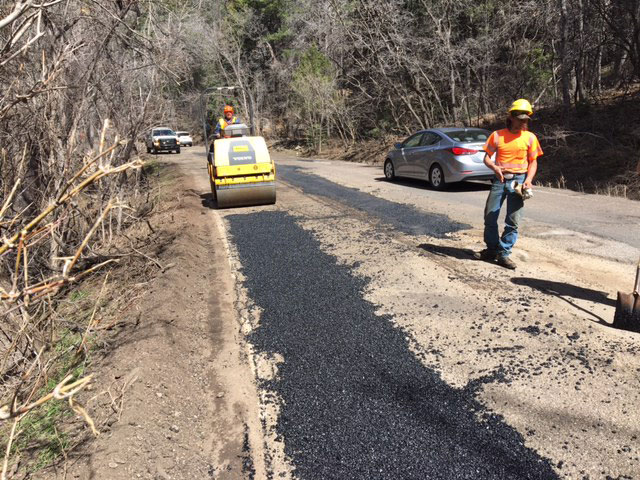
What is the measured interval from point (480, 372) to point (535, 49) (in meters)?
21.4

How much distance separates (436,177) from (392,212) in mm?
3579

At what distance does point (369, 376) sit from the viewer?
3.94 metres

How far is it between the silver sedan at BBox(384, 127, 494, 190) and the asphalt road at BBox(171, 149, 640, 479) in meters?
3.98

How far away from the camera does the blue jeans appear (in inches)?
238

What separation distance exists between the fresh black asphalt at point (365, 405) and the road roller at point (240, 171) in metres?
5.36

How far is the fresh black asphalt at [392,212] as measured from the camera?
8.38 metres

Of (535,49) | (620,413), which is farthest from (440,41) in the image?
(620,413)

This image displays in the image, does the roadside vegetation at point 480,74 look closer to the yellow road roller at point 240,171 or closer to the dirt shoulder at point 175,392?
the yellow road roller at point 240,171

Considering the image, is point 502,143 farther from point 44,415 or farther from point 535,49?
point 535,49

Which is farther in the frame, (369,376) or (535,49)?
(535,49)

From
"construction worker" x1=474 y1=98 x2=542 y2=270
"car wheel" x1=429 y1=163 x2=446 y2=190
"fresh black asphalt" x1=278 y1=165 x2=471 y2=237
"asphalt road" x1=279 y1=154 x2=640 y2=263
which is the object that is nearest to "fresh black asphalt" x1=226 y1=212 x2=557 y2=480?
"construction worker" x1=474 y1=98 x2=542 y2=270

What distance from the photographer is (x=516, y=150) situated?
6.00 m

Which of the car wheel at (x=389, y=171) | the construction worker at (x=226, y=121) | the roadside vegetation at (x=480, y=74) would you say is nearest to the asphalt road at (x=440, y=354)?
the roadside vegetation at (x=480, y=74)

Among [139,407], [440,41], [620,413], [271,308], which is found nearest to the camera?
[620,413]
